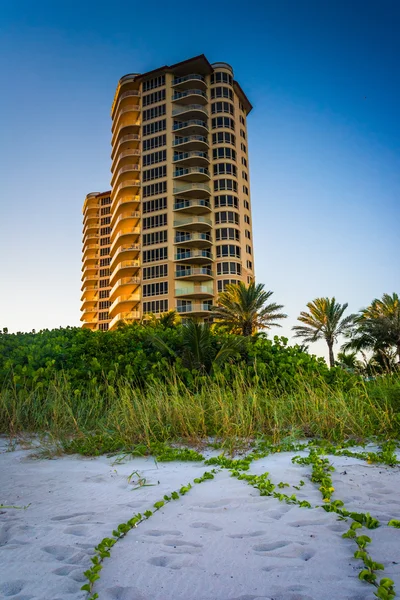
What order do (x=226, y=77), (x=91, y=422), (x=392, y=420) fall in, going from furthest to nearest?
(x=226, y=77) < (x=91, y=422) < (x=392, y=420)

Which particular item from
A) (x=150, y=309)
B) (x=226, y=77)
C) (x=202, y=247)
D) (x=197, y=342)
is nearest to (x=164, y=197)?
(x=202, y=247)

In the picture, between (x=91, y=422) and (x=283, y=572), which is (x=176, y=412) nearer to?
(x=91, y=422)

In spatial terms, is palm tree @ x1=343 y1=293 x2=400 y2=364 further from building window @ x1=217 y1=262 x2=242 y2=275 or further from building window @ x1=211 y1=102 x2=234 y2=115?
building window @ x1=211 y1=102 x2=234 y2=115

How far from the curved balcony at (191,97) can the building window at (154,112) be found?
76.0 inches

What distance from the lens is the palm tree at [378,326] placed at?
34688 millimetres

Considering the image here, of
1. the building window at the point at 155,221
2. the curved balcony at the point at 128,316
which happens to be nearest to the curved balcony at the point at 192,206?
the building window at the point at 155,221

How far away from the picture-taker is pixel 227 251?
2061 inches

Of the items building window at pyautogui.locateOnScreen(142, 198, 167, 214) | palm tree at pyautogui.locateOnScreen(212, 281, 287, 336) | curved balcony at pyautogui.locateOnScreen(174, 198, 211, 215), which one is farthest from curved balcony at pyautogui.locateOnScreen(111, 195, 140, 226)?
palm tree at pyautogui.locateOnScreen(212, 281, 287, 336)

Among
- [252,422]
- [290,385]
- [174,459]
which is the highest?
[290,385]

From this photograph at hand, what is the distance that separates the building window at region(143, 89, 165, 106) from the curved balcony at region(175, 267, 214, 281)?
24.5 m

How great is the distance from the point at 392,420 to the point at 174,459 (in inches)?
121

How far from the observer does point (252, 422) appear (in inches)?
234

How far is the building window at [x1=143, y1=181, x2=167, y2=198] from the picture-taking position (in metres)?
54.5

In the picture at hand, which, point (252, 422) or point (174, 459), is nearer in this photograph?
point (174, 459)
